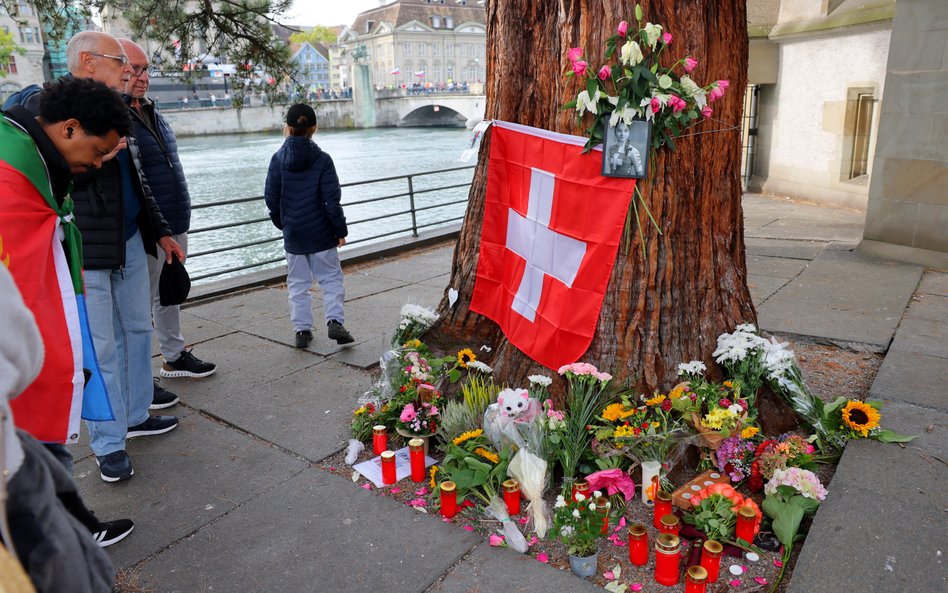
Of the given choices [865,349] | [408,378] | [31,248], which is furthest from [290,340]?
[865,349]

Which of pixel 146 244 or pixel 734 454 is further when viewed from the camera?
pixel 146 244

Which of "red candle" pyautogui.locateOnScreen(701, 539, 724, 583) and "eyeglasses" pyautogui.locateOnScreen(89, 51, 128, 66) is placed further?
"eyeglasses" pyautogui.locateOnScreen(89, 51, 128, 66)

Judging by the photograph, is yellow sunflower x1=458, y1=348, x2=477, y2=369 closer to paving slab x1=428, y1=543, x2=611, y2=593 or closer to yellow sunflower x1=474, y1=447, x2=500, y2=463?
yellow sunflower x1=474, y1=447, x2=500, y2=463

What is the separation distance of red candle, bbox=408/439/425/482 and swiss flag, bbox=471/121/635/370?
0.72 meters

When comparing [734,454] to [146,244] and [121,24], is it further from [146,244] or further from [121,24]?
[121,24]

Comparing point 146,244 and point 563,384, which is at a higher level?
point 146,244

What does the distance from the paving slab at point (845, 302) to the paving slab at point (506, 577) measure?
309cm

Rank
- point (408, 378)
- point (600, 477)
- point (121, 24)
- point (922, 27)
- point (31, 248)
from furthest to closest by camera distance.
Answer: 1. point (121, 24)
2. point (922, 27)
3. point (408, 378)
4. point (600, 477)
5. point (31, 248)

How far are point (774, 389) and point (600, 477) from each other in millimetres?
1029

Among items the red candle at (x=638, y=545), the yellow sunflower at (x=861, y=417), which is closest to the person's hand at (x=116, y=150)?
the red candle at (x=638, y=545)

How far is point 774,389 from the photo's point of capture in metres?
3.32

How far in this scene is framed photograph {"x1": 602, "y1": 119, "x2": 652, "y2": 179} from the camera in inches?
118

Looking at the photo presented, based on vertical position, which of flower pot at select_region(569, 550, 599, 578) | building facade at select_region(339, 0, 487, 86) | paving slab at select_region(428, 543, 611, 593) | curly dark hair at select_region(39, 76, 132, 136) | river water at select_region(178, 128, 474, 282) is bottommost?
river water at select_region(178, 128, 474, 282)

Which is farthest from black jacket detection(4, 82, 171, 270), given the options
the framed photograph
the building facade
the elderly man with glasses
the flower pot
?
the building facade
